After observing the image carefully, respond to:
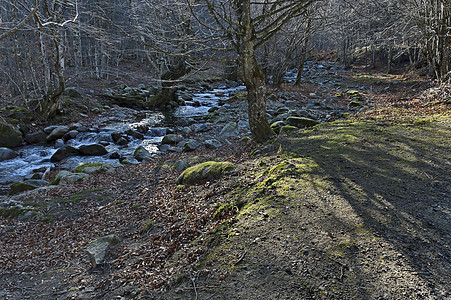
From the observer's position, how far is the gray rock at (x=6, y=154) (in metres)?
10.8

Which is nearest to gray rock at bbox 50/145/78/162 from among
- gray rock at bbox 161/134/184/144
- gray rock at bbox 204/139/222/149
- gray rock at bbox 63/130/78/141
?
gray rock at bbox 63/130/78/141

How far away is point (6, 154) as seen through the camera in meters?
10.9

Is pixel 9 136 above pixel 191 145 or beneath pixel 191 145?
above

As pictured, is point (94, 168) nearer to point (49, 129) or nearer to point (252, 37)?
point (49, 129)

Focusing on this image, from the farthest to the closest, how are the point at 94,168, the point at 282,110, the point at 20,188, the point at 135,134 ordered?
the point at 282,110, the point at 135,134, the point at 94,168, the point at 20,188

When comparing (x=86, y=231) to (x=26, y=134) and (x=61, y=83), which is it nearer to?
(x=26, y=134)

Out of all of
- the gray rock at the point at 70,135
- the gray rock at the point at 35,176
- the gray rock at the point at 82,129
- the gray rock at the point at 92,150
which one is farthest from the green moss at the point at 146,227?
the gray rock at the point at 82,129

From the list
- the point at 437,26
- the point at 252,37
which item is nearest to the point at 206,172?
the point at 252,37

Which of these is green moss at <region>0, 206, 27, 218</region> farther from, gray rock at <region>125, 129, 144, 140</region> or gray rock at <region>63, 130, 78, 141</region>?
gray rock at <region>125, 129, 144, 140</region>

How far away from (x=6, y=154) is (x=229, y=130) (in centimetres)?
903

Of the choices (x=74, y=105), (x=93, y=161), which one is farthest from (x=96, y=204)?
(x=74, y=105)

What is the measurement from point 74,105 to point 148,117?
4505 millimetres

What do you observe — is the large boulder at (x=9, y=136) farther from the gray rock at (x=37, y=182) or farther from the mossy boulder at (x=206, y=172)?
the mossy boulder at (x=206, y=172)

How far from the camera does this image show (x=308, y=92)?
67.6ft
